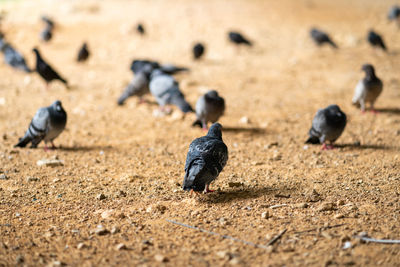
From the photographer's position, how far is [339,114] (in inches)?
235

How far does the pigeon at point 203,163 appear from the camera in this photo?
398 cm

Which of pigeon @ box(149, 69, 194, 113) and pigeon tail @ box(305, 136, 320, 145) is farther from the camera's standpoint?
pigeon @ box(149, 69, 194, 113)

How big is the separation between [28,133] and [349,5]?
16.8 metres

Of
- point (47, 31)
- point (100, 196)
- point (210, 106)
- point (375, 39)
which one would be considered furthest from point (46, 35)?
point (100, 196)

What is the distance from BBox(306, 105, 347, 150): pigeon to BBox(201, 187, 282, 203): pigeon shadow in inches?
69.7

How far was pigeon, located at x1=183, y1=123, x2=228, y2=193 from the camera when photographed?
3.98m

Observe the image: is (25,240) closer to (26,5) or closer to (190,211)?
(190,211)

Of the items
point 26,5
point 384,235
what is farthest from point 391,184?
point 26,5

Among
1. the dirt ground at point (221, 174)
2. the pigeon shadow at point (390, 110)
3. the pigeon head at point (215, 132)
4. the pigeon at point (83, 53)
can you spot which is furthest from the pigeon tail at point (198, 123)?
the pigeon at point (83, 53)

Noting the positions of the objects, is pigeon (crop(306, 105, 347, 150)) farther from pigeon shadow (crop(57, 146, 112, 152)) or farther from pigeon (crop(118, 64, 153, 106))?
pigeon (crop(118, 64, 153, 106))

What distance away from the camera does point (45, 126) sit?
5.92 meters

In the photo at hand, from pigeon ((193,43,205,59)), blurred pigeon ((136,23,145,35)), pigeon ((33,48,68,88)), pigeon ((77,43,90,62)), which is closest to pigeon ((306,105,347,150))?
pigeon ((33,48,68,88))

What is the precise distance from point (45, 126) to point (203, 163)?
9.49 feet

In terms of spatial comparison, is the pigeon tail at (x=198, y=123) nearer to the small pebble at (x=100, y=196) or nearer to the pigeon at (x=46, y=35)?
Result: the small pebble at (x=100, y=196)
